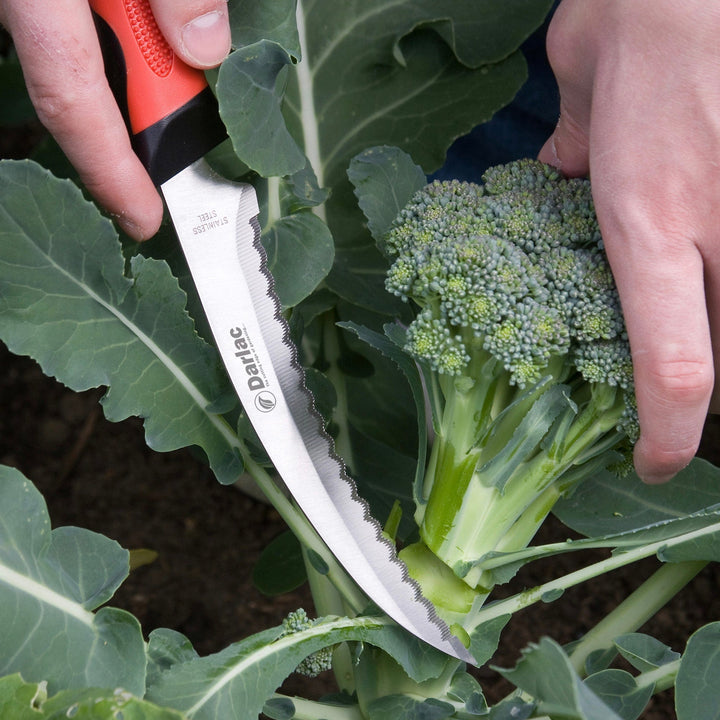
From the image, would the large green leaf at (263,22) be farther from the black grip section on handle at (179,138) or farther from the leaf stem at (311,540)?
the leaf stem at (311,540)

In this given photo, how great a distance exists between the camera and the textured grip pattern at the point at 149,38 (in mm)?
940

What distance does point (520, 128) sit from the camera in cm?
154

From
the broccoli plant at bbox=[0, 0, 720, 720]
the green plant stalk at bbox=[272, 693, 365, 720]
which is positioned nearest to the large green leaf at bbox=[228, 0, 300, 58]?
the broccoli plant at bbox=[0, 0, 720, 720]

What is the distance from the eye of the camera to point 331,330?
1471 millimetres

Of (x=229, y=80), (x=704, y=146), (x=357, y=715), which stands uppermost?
(x=229, y=80)

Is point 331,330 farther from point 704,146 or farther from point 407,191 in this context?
point 704,146

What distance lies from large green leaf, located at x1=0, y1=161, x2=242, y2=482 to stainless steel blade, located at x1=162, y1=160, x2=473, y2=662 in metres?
0.07

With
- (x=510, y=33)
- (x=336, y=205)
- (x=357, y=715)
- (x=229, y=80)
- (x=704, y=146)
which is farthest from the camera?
(x=336, y=205)

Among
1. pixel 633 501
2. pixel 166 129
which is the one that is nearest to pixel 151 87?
pixel 166 129

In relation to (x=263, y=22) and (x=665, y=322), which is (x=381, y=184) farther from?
(x=665, y=322)

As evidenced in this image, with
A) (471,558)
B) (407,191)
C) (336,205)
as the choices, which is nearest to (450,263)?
(407,191)

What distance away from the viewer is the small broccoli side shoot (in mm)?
972

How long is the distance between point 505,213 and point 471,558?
16.6 inches

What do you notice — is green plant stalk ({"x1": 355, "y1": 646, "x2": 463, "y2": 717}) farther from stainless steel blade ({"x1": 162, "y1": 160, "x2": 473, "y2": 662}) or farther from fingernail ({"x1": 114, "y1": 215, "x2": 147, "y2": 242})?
fingernail ({"x1": 114, "y1": 215, "x2": 147, "y2": 242})
